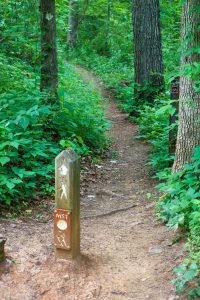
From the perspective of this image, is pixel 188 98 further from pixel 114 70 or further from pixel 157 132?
pixel 114 70

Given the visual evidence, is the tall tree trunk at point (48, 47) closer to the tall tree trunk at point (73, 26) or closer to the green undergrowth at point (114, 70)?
the green undergrowth at point (114, 70)

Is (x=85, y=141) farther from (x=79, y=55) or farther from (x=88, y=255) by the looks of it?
(x=79, y=55)

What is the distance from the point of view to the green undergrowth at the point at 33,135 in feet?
19.7

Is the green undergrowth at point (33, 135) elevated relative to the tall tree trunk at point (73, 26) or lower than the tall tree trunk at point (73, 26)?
lower

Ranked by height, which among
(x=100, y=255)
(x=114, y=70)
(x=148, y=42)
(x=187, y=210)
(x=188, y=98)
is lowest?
(x=100, y=255)

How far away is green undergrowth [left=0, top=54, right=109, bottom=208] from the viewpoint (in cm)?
602

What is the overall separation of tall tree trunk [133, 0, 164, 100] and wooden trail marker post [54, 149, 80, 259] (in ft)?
29.5

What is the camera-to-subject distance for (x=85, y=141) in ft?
29.7

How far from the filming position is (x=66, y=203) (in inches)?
165

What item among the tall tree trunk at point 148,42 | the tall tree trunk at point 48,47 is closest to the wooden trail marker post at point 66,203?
the tall tree trunk at point 48,47

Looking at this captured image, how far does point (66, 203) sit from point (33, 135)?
11.1ft

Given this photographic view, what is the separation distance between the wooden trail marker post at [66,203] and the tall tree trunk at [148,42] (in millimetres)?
8997

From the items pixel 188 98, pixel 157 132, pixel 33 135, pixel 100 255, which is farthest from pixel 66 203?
pixel 157 132

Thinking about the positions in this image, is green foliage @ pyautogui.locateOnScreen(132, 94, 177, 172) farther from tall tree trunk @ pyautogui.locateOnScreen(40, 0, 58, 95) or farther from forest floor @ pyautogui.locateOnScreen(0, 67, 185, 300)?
tall tree trunk @ pyautogui.locateOnScreen(40, 0, 58, 95)
